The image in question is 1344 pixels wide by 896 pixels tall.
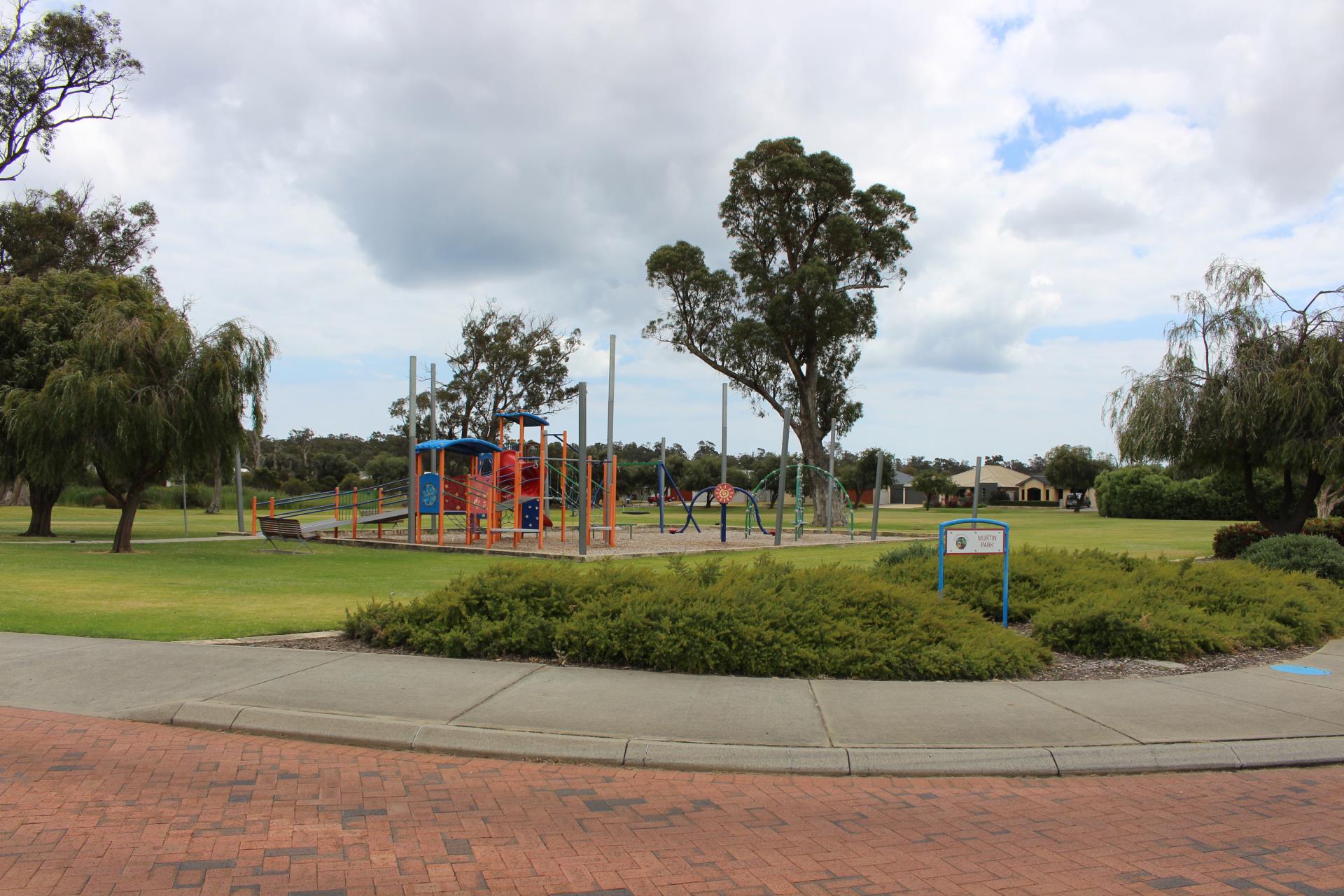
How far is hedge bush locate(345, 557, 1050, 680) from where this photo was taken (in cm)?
836

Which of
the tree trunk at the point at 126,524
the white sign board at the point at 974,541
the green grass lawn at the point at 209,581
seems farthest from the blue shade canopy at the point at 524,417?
the white sign board at the point at 974,541

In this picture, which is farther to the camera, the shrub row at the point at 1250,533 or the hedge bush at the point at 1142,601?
the shrub row at the point at 1250,533

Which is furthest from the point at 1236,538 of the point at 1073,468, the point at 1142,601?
the point at 1073,468

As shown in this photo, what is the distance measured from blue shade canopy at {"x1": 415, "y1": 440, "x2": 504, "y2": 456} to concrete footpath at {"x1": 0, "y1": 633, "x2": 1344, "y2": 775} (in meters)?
18.1

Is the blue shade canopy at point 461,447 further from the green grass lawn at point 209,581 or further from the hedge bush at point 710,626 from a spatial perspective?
the hedge bush at point 710,626

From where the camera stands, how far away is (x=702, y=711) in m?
7.05

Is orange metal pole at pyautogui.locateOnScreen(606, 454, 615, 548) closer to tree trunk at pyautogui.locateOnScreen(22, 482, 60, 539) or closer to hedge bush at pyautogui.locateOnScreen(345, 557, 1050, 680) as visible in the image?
tree trunk at pyautogui.locateOnScreen(22, 482, 60, 539)

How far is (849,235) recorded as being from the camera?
4244 cm

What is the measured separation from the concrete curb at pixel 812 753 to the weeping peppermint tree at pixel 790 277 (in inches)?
1456

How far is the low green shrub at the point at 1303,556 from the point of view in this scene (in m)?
14.5

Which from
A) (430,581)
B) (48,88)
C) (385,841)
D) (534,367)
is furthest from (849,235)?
(385,841)

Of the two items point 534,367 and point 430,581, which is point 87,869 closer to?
point 430,581

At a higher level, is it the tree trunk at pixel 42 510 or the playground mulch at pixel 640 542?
the tree trunk at pixel 42 510

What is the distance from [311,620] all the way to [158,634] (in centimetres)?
168
